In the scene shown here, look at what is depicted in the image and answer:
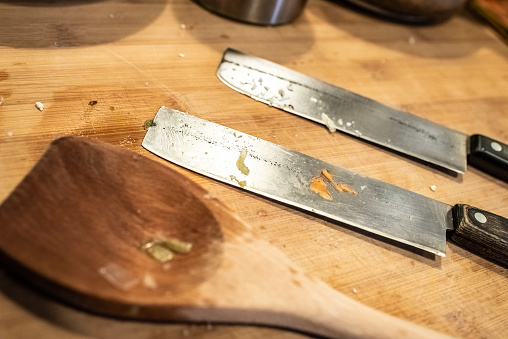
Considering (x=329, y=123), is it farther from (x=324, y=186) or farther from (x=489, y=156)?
(x=489, y=156)

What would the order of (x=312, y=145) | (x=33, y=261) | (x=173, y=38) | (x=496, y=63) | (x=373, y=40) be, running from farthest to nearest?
(x=496, y=63), (x=373, y=40), (x=173, y=38), (x=312, y=145), (x=33, y=261)

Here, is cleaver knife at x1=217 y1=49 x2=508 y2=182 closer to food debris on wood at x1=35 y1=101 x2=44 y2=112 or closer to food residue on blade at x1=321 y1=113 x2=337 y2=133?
food residue on blade at x1=321 y1=113 x2=337 y2=133

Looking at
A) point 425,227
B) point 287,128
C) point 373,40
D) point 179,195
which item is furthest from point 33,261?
point 373,40

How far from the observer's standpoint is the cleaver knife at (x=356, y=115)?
96 centimetres

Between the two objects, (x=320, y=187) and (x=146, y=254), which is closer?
(x=146, y=254)

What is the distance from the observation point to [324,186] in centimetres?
81

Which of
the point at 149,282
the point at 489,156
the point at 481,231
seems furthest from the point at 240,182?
the point at 489,156

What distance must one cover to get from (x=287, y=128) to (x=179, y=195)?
0.35 m

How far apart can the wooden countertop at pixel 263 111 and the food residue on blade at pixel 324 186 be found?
0.06m

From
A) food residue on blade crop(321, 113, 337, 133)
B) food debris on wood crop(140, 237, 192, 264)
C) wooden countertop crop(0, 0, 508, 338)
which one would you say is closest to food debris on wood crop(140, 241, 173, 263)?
food debris on wood crop(140, 237, 192, 264)

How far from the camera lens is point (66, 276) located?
1.84 feet

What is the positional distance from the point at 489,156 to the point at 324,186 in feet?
1.53

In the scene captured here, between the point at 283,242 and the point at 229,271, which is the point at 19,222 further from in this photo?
the point at 283,242

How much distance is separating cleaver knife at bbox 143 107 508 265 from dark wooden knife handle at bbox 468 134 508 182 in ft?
0.73
